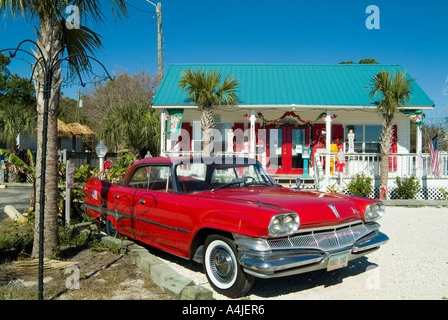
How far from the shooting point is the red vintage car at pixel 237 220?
3668 millimetres

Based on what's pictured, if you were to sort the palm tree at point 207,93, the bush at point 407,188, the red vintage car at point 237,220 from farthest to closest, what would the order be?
the palm tree at point 207,93 → the bush at point 407,188 → the red vintage car at point 237,220

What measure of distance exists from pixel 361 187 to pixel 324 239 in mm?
8424

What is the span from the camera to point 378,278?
4699 mm

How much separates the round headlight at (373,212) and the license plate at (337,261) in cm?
73

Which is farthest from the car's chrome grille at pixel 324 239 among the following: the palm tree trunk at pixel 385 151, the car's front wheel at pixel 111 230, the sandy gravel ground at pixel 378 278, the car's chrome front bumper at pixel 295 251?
the palm tree trunk at pixel 385 151

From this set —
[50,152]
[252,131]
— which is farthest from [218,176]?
[252,131]

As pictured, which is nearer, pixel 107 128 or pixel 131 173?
pixel 131 173

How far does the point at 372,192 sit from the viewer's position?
11.9 m

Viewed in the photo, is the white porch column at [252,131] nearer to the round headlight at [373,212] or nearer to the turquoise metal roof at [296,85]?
the turquoise metal roof at [296,85]

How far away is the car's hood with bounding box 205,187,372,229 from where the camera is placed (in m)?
3.91

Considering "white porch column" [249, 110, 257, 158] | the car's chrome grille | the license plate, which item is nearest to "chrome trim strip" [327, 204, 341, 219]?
the car's chrome grille

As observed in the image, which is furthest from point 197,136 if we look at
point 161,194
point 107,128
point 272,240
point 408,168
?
point 272,240
